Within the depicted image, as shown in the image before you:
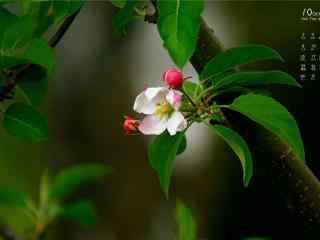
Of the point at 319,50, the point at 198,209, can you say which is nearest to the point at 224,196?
the point at 198,209

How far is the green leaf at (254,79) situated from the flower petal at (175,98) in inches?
1.7

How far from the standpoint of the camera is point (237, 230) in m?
4.61

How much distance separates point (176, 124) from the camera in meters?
0.85

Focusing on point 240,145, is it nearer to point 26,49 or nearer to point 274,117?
point 274,117

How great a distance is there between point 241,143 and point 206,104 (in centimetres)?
8

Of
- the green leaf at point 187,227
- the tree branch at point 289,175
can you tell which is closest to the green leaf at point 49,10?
the tree branch at point 289,175

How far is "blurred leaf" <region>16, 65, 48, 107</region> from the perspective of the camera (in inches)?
38.5

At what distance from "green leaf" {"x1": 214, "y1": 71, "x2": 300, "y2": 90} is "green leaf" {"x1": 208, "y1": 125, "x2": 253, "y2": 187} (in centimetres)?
6

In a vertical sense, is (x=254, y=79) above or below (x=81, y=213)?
above

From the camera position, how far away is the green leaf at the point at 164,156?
0.85m

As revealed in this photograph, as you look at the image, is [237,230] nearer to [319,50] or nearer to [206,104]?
[319,50]

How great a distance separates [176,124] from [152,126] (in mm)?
68

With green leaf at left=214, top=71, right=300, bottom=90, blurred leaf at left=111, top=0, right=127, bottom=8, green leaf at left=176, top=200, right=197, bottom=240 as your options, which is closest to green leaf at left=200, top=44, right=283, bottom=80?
green leaf at left=214, top=71, right=300, bottom=90

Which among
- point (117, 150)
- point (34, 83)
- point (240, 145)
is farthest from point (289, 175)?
point (117, 150)
